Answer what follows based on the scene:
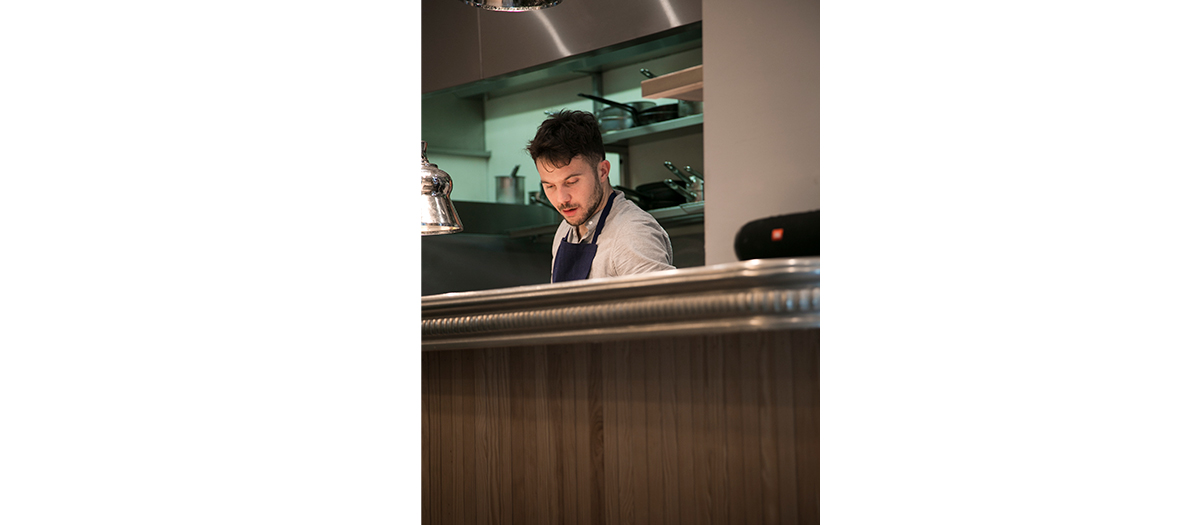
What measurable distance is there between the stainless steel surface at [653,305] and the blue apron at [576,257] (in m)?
1.23

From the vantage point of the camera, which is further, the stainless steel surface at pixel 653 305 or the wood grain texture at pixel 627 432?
the wood grain texture at pixel 627 432

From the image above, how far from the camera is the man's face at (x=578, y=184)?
8.34 ft

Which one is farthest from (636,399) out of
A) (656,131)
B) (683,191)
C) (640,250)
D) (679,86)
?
(656,131)

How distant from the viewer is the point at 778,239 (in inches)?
45.9

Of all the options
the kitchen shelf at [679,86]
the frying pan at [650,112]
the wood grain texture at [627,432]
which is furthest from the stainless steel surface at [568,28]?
the wood grain texture at [627,432]

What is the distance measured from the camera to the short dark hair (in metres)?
2.50

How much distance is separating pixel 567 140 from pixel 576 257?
1.16ft

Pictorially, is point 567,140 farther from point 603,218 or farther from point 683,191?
point 683,191

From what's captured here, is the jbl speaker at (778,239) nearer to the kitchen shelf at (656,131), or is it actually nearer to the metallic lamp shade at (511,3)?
the metallic lamp shade at (511,3)

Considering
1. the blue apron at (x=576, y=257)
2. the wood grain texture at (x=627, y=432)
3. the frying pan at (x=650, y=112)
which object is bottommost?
the wood grain texture at (x=627, y=432)

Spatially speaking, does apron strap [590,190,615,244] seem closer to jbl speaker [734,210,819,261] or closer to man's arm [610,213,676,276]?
man's arm [610,213,676,276]
